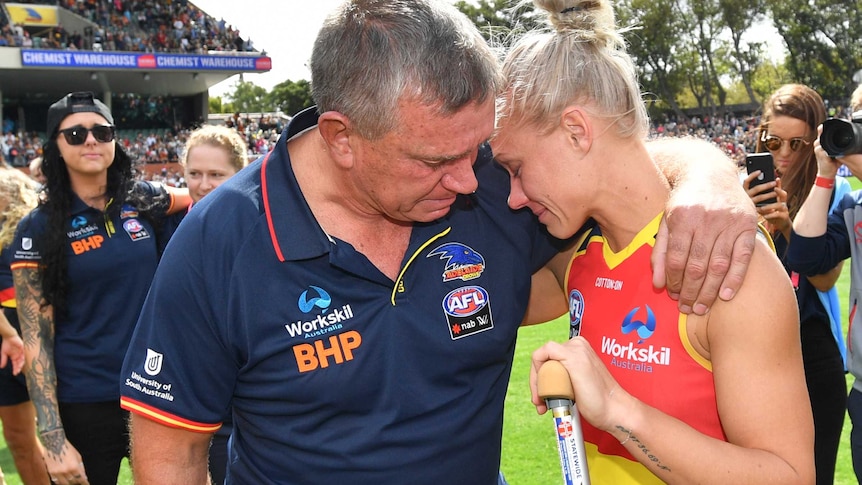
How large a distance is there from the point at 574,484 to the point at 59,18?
150 ft

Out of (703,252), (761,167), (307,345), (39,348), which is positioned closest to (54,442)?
(39,348)

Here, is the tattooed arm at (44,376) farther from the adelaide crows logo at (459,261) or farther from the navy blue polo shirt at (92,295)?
the adelaide crows logo at (459,261)

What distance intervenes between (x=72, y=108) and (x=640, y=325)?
348cm

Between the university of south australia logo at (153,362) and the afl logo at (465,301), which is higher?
the afl logo at (465,301)

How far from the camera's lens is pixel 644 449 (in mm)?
1808

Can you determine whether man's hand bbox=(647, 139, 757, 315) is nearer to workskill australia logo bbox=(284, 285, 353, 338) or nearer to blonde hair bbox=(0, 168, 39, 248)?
workskill australia logo bbox=(284, 285, 353, 338)

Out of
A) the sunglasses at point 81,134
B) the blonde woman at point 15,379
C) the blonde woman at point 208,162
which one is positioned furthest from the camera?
the blonde woman at point 15,379

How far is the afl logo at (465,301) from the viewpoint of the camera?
6.93 feet

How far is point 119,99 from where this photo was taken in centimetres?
4191

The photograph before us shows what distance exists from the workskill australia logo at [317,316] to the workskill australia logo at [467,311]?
28cm

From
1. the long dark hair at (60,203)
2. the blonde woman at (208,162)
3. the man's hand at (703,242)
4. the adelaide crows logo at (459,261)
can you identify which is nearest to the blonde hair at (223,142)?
the blonde woman at (208,162)

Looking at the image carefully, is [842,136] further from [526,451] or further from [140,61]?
[140,61]

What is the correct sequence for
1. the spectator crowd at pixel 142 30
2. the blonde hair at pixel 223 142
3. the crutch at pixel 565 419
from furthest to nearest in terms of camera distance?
1. the spectator crowd at pixel 142 30
2. the blonde hair at pixel 223 142
3. the crutch at pixel 565 419

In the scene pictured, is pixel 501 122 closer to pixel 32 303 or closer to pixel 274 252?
pixel 274 252
